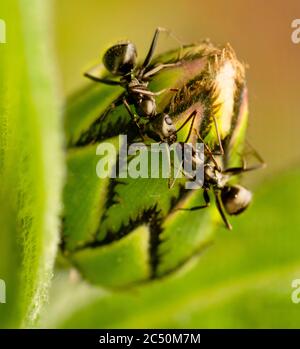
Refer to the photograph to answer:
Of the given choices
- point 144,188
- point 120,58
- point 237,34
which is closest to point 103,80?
point 120,58

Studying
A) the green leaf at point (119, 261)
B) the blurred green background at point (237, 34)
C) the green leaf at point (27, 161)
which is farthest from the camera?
the blurred green background at point (237, 34)

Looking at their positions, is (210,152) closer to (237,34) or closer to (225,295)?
(225,295)

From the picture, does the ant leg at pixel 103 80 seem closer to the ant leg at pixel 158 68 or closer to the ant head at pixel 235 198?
the ant leg at pixel 158 68

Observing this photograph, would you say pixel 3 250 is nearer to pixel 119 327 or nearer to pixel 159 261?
pixel 159 261

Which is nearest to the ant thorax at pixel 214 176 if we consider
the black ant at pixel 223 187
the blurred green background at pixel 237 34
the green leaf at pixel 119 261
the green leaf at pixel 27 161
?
the black ant at pixel 223 187

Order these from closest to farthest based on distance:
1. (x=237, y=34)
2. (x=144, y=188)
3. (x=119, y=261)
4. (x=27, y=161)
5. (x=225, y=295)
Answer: (x=27, y=161) < (x=144, y=188) < (x=119, y=261) < (x=225, y=295) < (x=237, y=34)

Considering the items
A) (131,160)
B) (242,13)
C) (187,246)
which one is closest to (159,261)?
(187,246)
